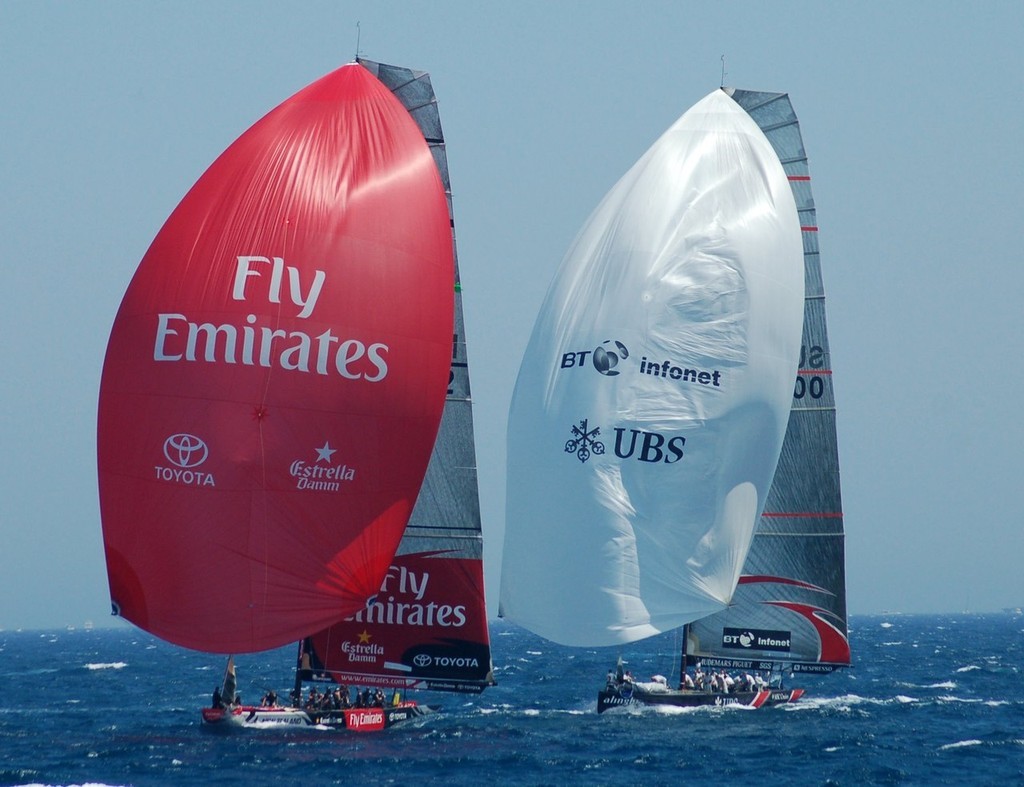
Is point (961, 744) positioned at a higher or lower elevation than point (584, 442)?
lower

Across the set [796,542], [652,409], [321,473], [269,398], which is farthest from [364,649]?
[796,542]

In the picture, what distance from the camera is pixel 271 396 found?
26.3 meters

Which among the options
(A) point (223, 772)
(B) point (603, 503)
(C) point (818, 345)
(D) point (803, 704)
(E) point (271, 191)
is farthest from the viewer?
(D) point (803, 704)

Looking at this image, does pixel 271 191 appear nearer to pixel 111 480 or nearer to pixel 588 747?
pixel 111 480

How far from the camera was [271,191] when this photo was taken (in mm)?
27578

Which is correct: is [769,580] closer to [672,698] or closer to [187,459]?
[672,698]

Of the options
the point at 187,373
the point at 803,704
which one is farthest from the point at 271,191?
the point at 803,704

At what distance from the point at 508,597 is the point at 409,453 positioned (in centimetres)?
436

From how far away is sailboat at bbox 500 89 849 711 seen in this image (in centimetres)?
2966

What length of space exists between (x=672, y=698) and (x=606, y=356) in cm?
807

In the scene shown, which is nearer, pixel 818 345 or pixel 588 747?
pixel 588 747

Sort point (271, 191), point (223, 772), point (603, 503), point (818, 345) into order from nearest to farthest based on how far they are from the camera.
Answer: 1. point (223, 772)
2. point (271, 191)
3. point (603, 503)
4. point (818, 345)

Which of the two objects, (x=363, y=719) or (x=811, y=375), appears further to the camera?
(x=811, y=375)

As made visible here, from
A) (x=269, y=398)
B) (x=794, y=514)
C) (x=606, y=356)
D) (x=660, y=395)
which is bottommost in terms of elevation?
(x=794, y=514)
